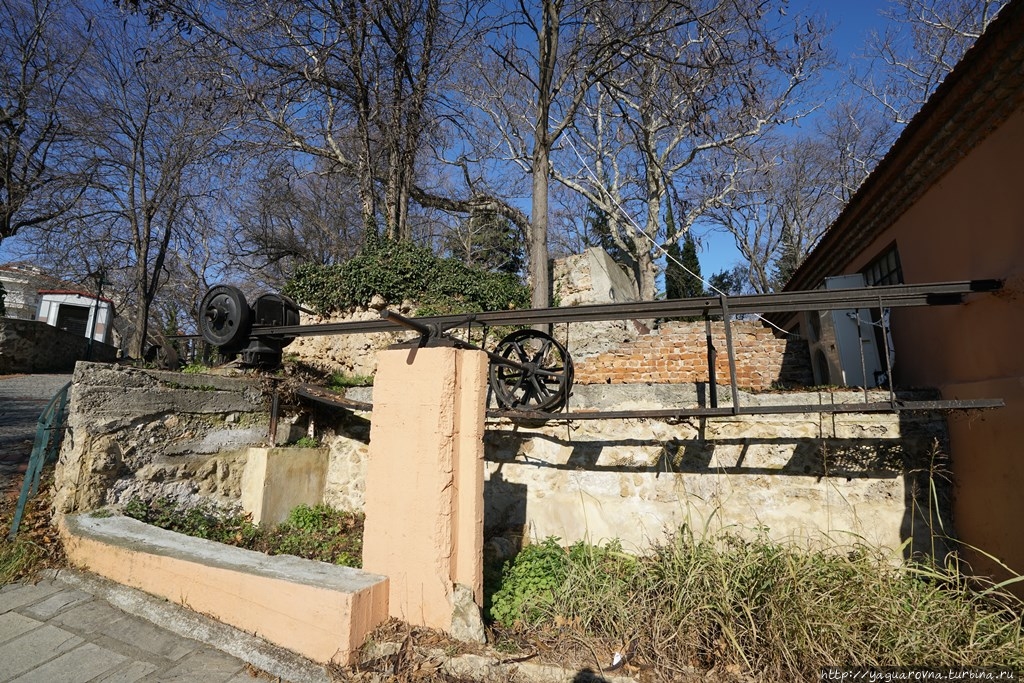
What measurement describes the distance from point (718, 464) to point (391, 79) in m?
11.3

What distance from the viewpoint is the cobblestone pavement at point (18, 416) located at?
5.70 metres

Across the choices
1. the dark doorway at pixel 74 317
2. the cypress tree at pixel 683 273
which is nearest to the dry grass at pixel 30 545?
the cypress tree at pixel 683 273

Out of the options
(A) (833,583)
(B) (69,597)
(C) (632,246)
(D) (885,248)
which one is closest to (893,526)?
(A) (833,583)

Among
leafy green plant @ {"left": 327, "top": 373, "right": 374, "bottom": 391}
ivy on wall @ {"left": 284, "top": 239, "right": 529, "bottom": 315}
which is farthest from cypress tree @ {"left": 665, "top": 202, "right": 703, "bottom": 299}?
leafy green plant @ {"left": 327, "top": 373, "right": 374, "bottom": 391}

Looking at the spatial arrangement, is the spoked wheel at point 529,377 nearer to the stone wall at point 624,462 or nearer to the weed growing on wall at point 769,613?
the stone wall at point 624,462

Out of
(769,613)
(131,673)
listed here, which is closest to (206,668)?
(131,673)

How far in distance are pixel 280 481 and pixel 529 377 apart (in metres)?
3.13

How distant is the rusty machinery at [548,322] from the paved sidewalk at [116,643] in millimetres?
2262

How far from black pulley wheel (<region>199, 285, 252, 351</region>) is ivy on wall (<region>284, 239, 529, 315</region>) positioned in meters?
4.20

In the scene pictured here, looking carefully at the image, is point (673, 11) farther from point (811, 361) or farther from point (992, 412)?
point (992, 412)

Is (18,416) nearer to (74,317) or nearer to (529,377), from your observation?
(529,377)

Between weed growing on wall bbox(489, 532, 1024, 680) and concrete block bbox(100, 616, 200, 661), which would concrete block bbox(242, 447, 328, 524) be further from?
weed growing on wall bbox(489, 532, 1024, 680)

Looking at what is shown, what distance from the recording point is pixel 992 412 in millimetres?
3785

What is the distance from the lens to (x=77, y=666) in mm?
2928
